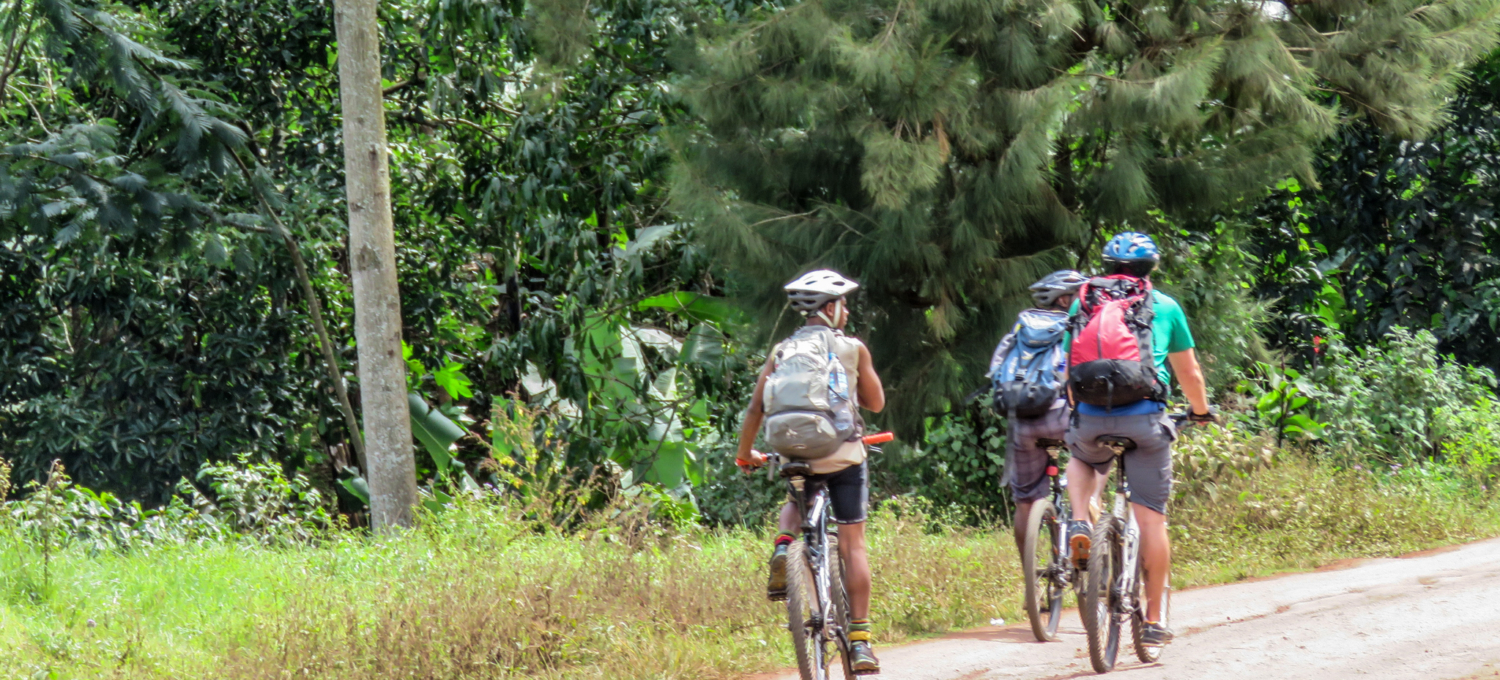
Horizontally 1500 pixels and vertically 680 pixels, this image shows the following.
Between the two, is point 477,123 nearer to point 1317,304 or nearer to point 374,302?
point 374,302

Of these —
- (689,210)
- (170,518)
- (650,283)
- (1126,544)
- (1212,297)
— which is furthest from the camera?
(650,283)

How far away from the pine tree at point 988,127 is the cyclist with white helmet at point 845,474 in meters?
2.97

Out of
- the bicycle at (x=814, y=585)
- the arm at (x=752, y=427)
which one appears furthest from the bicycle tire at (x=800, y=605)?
the arm at (x=752, y=427)

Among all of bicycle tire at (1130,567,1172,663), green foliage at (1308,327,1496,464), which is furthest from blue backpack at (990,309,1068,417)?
green foliage at (1308,327,1496,464)

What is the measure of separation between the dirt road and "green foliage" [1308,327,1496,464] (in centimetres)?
387

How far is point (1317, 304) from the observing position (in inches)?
571

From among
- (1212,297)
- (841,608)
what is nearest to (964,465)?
(1212,297)

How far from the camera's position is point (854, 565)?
16.3ft

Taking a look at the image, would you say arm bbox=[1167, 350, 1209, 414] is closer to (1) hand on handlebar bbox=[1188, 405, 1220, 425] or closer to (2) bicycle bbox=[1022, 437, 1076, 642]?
(1) hand on handlebar bbox=[1188, 405, 1220, 425]

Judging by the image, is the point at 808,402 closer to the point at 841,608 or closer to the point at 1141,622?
the point at 841,608

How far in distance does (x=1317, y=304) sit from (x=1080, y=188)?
6796 mm

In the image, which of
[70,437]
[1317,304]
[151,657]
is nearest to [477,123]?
[70,437]

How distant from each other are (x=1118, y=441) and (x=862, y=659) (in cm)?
143

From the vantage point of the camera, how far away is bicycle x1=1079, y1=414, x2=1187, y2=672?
5.16m
